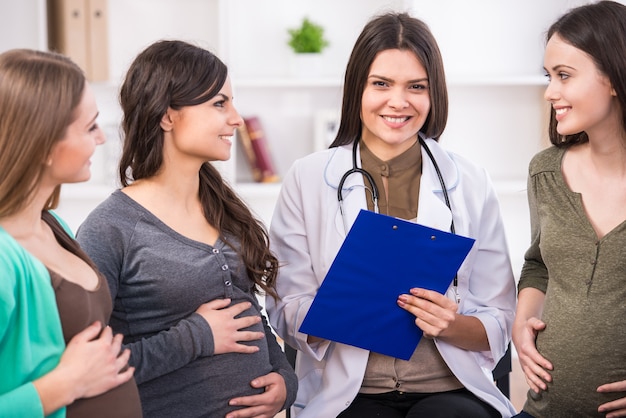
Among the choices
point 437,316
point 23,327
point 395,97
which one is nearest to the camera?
point 23,327

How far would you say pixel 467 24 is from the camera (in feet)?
12.4

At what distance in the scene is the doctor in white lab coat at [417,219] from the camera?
72.5 inches

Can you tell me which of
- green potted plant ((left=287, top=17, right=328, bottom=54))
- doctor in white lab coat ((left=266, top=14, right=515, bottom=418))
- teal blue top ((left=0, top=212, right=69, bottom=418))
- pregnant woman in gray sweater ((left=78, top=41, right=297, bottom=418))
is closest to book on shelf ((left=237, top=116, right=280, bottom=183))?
green potted plant ((left=287, top=17, right=328, bottom=54))

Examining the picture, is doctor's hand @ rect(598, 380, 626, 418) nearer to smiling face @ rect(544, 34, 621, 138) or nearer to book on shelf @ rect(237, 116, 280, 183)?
smiling face @ rect(544, 34, 621, 138)

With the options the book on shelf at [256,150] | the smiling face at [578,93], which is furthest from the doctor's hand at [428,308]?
the book on shelf at [256,150]

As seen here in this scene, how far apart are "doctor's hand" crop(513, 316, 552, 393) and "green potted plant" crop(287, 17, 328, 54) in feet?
7.09

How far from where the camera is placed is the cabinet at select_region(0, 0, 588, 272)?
12.1 feet

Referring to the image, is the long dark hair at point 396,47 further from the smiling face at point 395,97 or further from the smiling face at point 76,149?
the smiling face at point 76,149

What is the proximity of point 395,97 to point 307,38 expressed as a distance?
1857mm

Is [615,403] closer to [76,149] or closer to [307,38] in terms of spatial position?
[76,149]

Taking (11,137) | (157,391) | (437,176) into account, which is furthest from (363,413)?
(11,137)

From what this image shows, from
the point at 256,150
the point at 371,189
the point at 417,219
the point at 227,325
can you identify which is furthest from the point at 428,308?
the point at 256,150

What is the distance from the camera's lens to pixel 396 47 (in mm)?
1878

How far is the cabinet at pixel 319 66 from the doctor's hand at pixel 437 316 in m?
1.92
